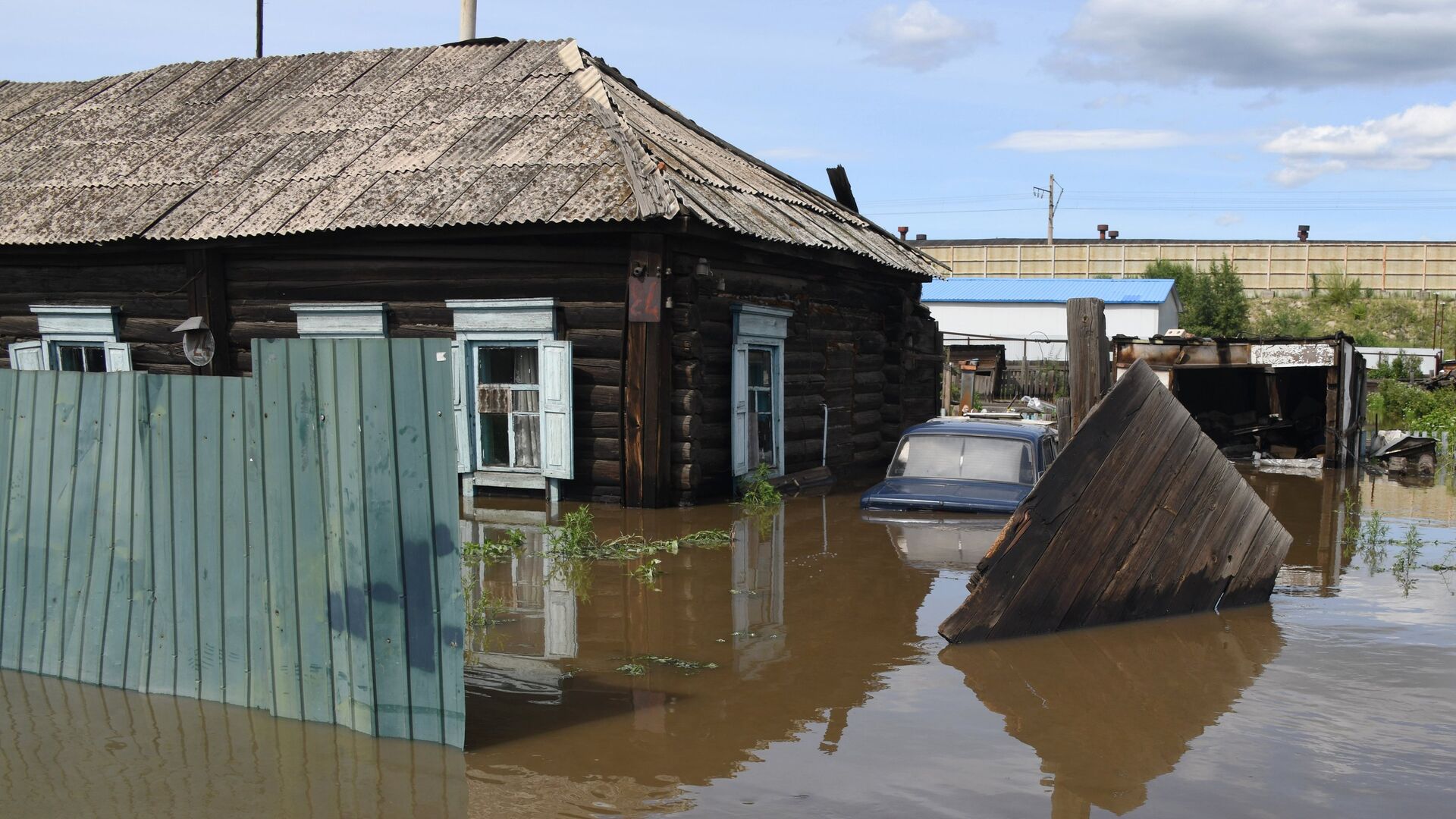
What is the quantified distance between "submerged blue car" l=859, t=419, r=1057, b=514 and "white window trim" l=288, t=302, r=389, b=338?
18.9 ft

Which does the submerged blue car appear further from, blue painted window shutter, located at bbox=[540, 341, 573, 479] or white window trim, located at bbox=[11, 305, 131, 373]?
white window trim, located at bbox=[11, 305, 131, 373]

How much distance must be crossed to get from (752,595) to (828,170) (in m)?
11.4

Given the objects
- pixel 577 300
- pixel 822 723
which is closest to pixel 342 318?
pixel 577 300

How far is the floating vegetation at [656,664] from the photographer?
20.3 ft

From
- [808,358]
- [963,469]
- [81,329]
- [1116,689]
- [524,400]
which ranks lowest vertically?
[1116,689]

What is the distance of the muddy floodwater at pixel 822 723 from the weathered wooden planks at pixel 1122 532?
18cm

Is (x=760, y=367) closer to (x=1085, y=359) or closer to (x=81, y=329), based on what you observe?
(x=1085, y=359)

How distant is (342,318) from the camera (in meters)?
13.1

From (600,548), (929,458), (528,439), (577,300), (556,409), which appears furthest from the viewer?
(528,439)

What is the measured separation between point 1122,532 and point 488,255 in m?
7.50

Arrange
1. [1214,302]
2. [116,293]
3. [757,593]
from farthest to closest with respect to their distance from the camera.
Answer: [1214,302] < [116,293] < [757,593]

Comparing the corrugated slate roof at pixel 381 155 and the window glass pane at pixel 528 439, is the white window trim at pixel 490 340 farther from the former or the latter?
the corrugated slate roof at pixel 381 155

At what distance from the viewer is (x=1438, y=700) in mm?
5887

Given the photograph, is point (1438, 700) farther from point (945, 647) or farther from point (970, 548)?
point (970, 548)
